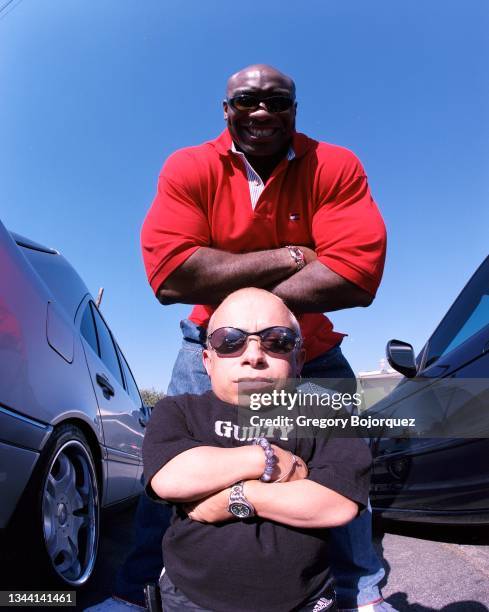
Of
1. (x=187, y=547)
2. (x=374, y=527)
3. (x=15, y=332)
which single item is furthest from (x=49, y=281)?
(x=374, y=527)

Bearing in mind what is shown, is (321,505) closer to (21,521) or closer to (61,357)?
(21,521)

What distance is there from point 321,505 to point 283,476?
0.36 feet

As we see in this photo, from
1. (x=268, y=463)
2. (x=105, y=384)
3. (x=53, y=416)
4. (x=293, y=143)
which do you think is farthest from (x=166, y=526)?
(x=293, y=143)

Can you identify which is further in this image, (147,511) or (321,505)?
(147,511)

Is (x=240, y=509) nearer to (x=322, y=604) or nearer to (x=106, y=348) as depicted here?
(x=322, y=604)

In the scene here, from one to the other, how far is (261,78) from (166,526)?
1601mm

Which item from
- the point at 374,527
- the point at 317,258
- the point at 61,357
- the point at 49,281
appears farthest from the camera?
the point at 374,527

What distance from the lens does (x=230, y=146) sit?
6.57 feet

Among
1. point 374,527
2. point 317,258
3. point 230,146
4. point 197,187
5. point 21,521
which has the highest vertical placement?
point 230,146

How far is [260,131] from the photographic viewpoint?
6.25 feet

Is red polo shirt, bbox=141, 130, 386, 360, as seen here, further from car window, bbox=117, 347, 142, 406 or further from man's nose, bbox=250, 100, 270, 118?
car window, bbox=117, 347, 142, 406

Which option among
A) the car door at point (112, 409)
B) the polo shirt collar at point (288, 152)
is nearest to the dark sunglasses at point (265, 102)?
the polo shirt collar at point (288, 152)

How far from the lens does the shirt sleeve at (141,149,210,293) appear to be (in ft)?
5.97

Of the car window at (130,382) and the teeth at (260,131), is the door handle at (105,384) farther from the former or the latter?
the teeth at (260,131)
